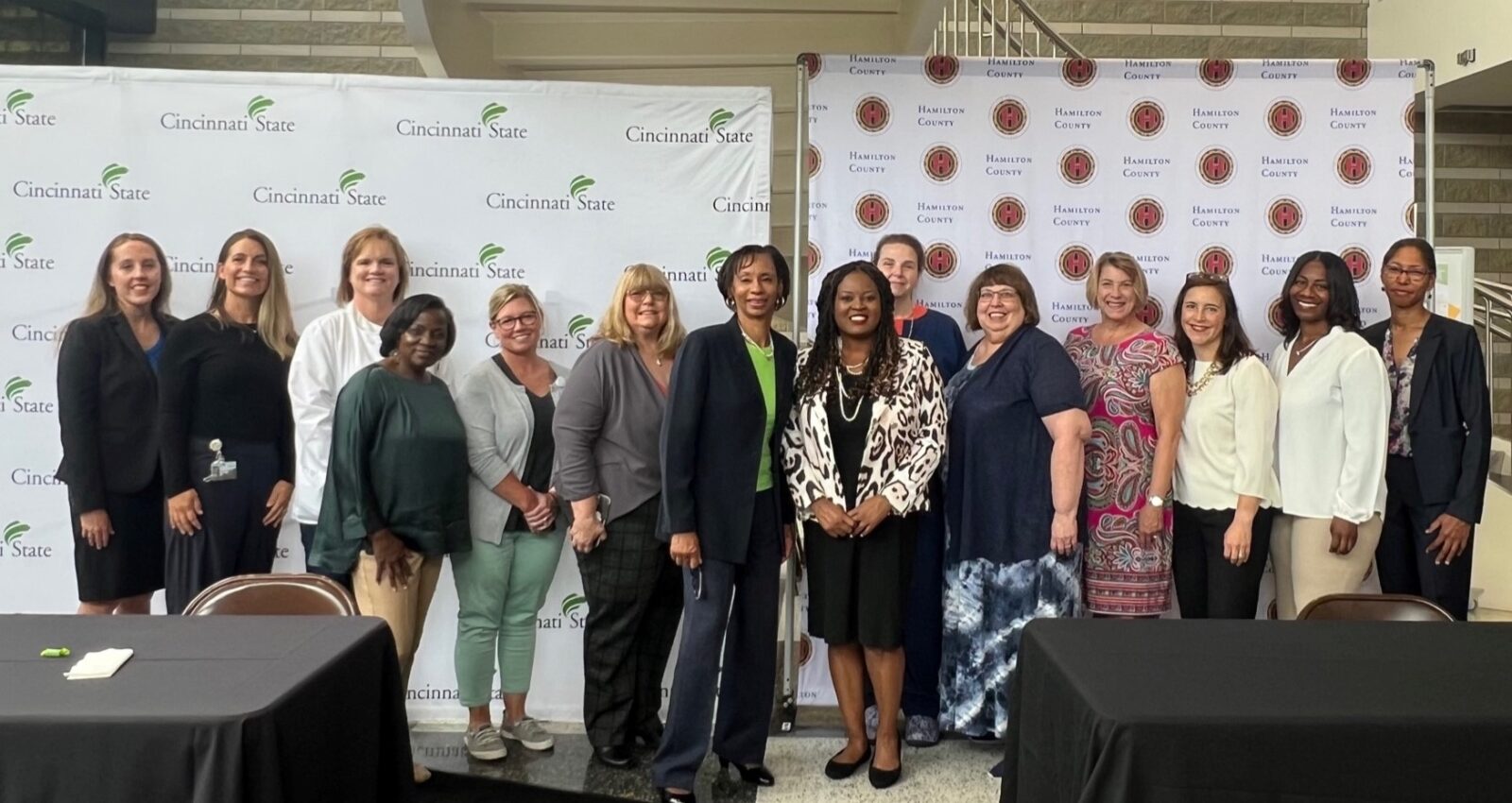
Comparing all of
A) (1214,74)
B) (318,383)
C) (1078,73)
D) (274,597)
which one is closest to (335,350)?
(318,383)

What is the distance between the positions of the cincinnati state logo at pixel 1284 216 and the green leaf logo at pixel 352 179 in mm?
3027

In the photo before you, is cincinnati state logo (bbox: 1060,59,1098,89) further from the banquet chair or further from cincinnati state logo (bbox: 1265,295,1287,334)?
the banquet chair

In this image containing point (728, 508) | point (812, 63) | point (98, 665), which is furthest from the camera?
point (812, 63)

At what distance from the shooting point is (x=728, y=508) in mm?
3127

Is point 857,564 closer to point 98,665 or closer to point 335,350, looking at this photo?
point 335,350

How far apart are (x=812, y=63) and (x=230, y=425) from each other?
2.18 m

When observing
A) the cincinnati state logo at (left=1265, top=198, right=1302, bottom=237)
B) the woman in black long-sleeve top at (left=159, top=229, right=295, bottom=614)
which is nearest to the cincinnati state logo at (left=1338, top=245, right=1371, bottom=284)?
the cincinnati state logo at (left=1265, top=198, right=1302, bottom=237)

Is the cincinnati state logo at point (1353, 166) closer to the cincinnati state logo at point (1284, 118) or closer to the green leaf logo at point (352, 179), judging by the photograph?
the cincinnati state logo at point (1284, 118)

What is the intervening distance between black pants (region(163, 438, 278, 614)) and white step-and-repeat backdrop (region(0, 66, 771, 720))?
23 cm

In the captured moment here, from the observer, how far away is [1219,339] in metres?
3.61

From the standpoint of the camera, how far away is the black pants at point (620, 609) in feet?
11.1

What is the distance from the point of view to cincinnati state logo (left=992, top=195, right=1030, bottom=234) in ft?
12.9

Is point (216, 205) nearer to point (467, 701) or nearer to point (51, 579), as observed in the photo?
point (51, 579)

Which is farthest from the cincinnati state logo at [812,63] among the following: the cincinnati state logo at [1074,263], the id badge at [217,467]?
the id badge at [217,467]
